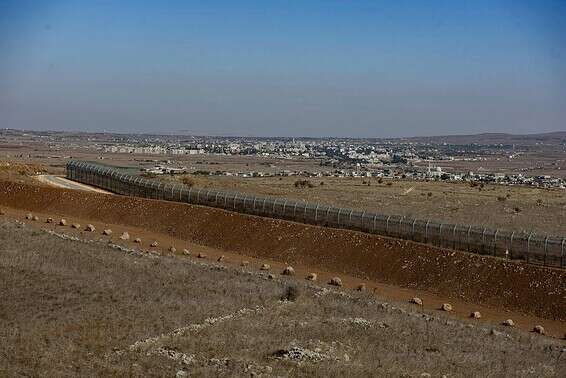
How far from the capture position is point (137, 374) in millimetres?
15219

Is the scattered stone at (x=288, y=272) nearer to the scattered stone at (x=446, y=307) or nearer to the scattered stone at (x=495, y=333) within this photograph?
the scattered stone at (x=446, y=307)

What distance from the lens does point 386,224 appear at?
127ft

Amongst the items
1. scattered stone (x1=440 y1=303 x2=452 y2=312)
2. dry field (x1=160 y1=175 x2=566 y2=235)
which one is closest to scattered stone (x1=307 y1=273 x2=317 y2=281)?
scattered stone (x1=440 y1=303 x2=452 y2=312)

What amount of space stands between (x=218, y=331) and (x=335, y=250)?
1939cm

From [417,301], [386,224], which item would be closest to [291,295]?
[417,301]

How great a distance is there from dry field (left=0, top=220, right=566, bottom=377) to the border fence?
7778 millimetres

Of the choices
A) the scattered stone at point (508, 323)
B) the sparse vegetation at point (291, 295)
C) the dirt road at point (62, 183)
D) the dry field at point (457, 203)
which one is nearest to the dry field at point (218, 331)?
the sparse vegetation at point (291, 295)

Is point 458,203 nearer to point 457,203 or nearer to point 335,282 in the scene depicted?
point 457,203

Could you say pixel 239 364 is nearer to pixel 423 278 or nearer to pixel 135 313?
pixel 135 313

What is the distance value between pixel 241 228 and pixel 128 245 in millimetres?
7724

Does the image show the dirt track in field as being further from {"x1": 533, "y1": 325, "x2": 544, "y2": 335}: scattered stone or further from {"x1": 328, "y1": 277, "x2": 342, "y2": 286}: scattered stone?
{"x1": 328, "y1": 277, "x2": 342, "y2": 286}: scattered stone

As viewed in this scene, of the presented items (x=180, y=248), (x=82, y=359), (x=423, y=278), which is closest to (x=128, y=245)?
(x=180, y=248)

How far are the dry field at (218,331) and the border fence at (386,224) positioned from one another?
778 cm

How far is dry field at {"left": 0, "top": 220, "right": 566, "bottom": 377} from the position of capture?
16.3 m
